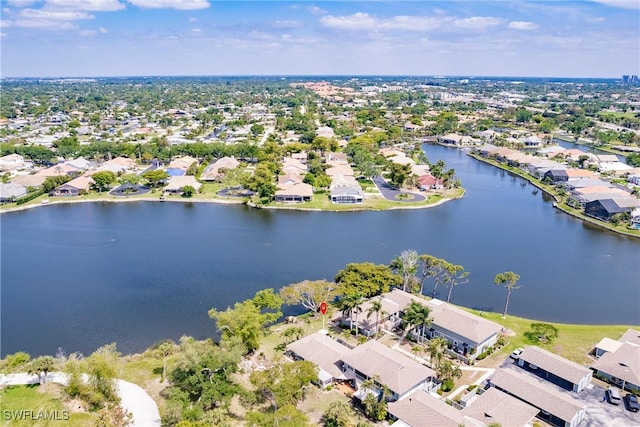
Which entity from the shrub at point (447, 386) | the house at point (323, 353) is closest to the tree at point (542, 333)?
the shrub at point (447, 386)

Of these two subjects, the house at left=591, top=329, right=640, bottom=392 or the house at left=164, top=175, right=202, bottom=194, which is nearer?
the house at left=591, top=329, right=640, bottom=392

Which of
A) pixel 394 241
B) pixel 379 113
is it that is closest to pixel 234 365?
pixel 394 241

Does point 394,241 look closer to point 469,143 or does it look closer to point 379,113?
point 469,143

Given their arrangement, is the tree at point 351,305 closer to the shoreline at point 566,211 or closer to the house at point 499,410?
the house at point 499,410

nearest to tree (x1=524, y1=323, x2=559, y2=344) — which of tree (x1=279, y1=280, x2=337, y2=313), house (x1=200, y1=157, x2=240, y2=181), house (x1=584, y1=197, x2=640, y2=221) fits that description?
tree (x1=279, y1=280, x2=337, y2=313)

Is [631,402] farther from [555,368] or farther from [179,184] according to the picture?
[179,184]

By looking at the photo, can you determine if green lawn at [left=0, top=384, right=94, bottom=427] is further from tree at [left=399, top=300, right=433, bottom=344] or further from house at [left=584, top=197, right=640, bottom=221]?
house at [left=584, top=197, right=640, bottom=221]
